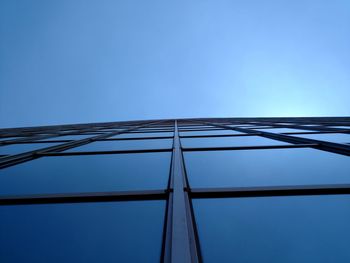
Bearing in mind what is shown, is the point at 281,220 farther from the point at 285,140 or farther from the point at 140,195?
the point at 285,140

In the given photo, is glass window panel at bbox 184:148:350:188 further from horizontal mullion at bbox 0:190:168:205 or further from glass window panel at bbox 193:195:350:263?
horizontal mullion at bbox 0:190:168:205

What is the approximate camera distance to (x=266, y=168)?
10.6ft

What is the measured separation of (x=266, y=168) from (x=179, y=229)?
194 cm

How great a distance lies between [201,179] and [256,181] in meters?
0.65

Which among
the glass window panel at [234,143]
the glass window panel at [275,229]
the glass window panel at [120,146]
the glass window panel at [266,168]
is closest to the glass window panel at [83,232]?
the glass window panel at [275,229]

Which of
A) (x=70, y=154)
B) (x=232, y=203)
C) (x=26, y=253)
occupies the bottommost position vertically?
(x=26, y=253)

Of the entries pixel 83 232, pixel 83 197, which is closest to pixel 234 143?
pixel 83 197

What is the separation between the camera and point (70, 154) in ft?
15.0

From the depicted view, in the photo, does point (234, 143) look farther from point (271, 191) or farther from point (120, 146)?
point (271, 191)

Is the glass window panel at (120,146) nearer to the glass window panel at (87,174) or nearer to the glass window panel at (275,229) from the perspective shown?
the glass window panel at (87,174)

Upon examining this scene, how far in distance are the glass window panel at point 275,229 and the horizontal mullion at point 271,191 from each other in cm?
7

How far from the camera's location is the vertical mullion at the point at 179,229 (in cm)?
153

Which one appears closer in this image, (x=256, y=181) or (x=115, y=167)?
(x=256, y=181)

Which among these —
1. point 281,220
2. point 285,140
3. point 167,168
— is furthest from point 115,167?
point 285,140
